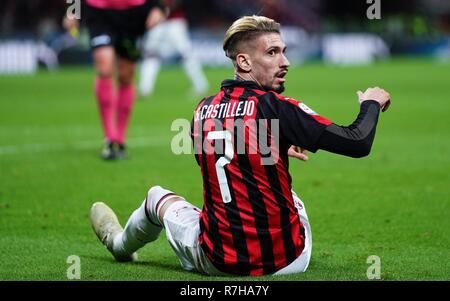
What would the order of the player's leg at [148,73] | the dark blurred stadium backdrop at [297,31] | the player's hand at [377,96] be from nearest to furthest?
the player's hand at [377,96], the player's leg at [148,73], the dark blurred stadium backdrop at [297,31]

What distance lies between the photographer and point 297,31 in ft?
114

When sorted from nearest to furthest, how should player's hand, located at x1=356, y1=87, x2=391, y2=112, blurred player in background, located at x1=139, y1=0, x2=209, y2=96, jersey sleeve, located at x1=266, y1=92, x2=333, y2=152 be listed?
jersey sleeve, located at x1=266, y1=92, x2=333, y2=152 → player's hand, located at x1=356, y1=87, x2=391, y2=112 → blurred player in background, located at x1=139, y1=0, x2=209, y2=96

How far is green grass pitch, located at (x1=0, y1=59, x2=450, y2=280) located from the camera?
5895 mm

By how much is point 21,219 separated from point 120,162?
3.36 metres

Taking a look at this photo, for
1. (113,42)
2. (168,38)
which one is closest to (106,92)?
(113,42)

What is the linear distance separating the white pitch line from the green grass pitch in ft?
0.04

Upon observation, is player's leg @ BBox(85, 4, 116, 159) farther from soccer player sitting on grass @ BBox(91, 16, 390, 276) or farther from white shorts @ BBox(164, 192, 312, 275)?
soccer player sitting on grass @ BBox(91, 16, 390, 276)

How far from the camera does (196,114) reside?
5.44 meters

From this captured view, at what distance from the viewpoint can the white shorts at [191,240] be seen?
5.42 m

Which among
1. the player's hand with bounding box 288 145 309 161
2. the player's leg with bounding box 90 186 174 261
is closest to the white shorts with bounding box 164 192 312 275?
the player's leg with bounding box 90 186 174 261

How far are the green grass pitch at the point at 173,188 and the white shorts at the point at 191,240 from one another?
69 millimetres

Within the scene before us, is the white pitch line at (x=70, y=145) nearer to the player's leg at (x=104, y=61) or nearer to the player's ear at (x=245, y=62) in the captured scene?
the player's leg at (x=104, y=61)

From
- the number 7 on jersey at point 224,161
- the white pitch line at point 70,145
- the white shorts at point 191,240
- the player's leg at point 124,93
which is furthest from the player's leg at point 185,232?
the white pitch line at point 70,145
